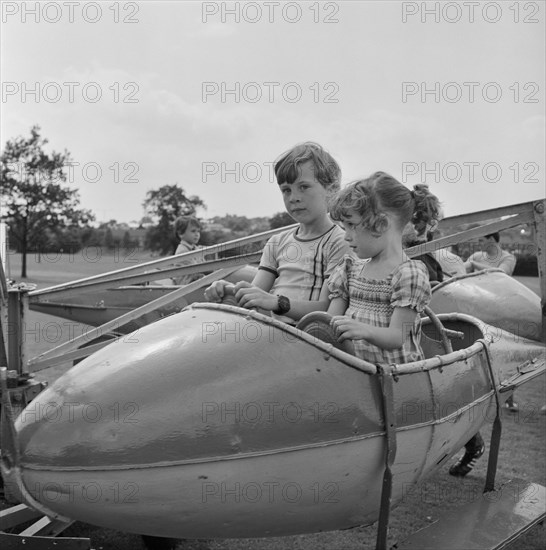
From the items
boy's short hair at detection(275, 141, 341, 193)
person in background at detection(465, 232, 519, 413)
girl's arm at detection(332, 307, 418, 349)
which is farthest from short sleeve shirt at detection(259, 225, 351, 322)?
person in background at detection(465, 232, 519, 413)

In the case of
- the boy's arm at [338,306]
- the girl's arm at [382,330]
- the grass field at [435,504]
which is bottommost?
the grass field at [435,504]

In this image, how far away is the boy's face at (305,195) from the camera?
298 cm

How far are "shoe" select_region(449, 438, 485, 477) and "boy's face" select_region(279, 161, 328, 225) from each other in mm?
Result: 2393

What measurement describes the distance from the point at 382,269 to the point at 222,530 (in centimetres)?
115

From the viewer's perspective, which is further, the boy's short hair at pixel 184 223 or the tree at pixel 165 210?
the tree at pixel 165 210

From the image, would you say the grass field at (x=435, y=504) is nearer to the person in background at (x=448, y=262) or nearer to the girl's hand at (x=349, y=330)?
the person in background at (x=448, y=262)

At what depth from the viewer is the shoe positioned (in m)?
4.54

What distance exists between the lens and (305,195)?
2996mm

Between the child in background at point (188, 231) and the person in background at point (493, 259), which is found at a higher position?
the child in background at point (188, 231)

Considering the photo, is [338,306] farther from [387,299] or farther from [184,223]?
[184,223]

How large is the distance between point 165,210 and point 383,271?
4548 cm

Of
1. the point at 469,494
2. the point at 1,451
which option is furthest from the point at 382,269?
the point at 469,494

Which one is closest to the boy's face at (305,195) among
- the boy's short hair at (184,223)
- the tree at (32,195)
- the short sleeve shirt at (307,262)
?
the short sleeve shirt at (307,262)

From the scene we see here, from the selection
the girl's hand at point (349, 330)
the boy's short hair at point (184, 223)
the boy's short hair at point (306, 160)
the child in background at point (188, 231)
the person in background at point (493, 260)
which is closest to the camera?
the girl's hand at point (349, 330)
